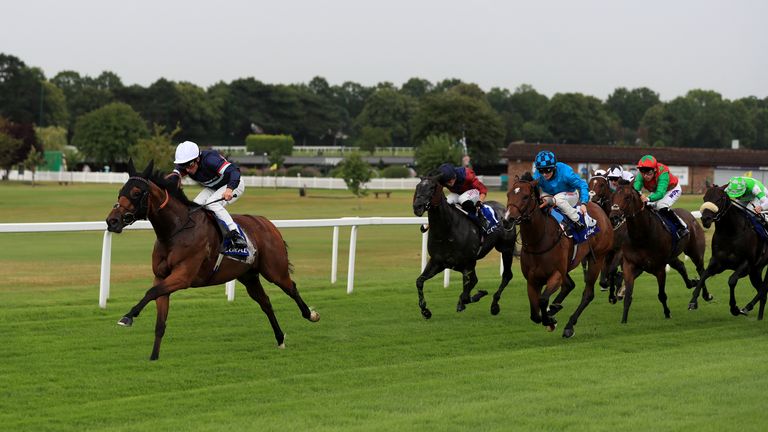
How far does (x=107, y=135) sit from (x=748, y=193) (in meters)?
92.4

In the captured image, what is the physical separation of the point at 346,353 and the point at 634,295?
6.54 m

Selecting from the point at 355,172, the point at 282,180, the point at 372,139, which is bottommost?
the point at 282,180

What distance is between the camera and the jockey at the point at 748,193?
13.1m

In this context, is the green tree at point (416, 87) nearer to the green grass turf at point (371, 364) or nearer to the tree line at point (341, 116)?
the tree line at point (341, 116)

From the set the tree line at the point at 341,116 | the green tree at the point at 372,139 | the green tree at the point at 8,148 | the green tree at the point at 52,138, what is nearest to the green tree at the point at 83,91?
the tree line at the point at 341,116

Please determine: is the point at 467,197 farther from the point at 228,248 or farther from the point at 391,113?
the point at 391,113

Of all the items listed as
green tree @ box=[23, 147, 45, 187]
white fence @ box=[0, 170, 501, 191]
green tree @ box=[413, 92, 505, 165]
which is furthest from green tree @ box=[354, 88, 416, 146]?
green tree @ box=[23, 147, 45, 187]

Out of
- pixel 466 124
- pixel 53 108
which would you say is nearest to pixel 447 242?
pixel 466 124

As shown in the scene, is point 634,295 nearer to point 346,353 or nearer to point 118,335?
point 346,353

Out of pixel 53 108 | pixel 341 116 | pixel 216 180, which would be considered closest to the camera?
pixel 216 180

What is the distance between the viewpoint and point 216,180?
9953 millimetres

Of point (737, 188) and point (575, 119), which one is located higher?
point (575, 119)

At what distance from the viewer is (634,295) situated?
1499 cm

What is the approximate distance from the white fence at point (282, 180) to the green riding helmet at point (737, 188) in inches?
1982
